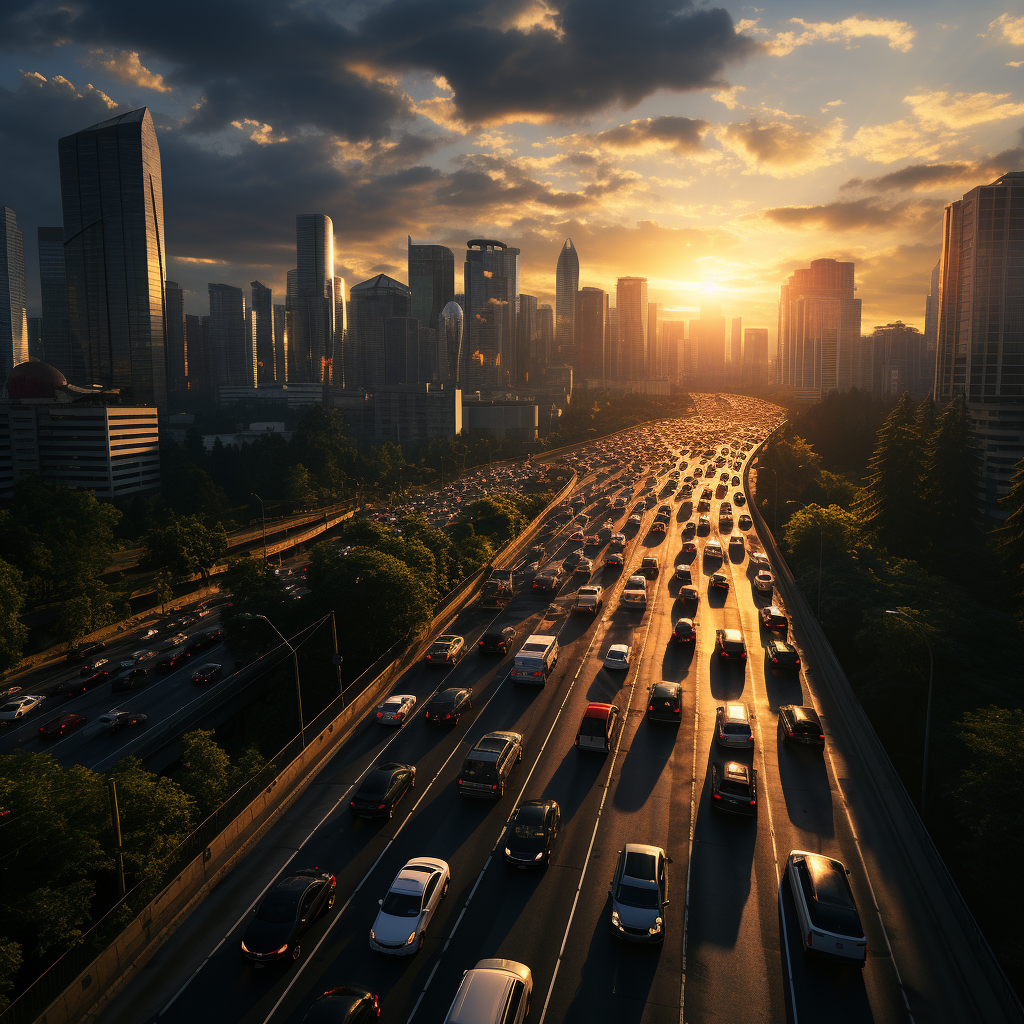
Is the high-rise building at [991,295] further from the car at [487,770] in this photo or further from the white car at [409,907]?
the white car at [409,907]

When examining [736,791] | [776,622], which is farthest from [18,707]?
[776,622]

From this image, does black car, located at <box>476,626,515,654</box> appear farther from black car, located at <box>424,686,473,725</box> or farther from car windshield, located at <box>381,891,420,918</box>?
car windshield, located at <box>381,891,420,918</box>

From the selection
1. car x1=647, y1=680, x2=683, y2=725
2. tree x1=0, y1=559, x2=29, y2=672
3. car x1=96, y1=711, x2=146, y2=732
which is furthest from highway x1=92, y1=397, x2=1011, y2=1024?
tree x1=0, y1=559, x2=29, y2=672

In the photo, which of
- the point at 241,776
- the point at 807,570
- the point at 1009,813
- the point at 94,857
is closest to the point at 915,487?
the point at 807,570

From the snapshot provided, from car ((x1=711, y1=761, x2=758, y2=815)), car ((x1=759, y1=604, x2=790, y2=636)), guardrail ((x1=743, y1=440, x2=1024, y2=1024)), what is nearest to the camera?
guardrail ((x1=743, y1=440, x2=1024, y2=1024))

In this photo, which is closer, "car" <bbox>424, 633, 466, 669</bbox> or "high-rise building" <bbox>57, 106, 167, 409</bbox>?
"car" <bbox>424, 633, 466, 669</bbox>

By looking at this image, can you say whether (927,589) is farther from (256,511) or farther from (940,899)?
(256,511)

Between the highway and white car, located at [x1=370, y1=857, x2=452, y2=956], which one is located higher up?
white car, located at [x1=370, y1=857, x2=452, y2=956]
